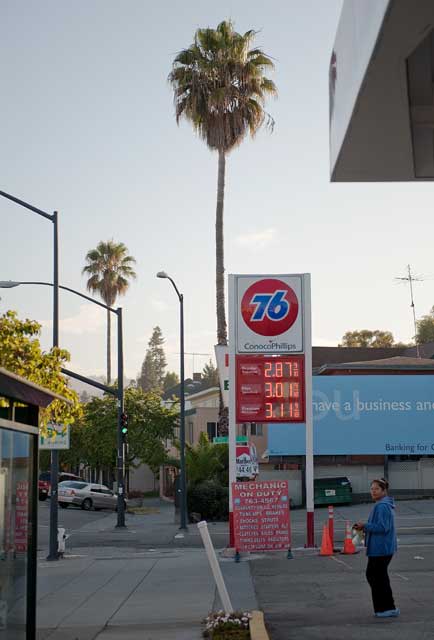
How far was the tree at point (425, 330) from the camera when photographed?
362 feet

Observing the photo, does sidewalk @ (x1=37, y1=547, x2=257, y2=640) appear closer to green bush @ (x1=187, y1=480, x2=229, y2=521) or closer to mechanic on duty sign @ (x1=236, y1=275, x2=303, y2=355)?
mechanic on duty sign @ (x1=236, y1=275, x2=303, y2=355)

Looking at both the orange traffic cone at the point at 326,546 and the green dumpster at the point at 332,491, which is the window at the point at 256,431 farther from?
the orange traffic cone at the point at 326,546

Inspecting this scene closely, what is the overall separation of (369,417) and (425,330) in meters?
63.2

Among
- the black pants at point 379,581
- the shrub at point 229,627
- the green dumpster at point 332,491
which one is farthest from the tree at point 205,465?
the shrub at point 229,627

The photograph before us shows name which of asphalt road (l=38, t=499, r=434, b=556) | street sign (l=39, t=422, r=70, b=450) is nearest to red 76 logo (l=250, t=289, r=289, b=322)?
street sign (l=39, t=422, r=70, b=450)

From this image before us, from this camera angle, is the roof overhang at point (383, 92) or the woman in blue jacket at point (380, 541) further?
the woman in blue jacket at point (380, 541)

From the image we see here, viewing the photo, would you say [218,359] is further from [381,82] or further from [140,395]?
[140,395]

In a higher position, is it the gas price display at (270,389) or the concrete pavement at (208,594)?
the gas price display at (270,389)

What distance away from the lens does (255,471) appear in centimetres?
3209

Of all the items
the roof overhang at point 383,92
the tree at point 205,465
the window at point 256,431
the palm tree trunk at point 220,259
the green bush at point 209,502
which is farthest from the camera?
the window at point 256,431

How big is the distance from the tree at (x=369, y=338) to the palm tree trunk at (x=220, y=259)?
69.0 meters

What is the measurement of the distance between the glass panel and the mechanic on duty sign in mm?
14077

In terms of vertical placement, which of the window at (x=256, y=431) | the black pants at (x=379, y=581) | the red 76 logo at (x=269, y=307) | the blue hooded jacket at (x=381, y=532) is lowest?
the black pants at (x=379, y=581)

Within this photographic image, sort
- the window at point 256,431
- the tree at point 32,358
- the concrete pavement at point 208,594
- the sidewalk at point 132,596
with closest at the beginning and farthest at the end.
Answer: the concrete pavement at point 208,594, the sidewalk at point 132,596, the tree at point 32,358, the window at point 256,431
